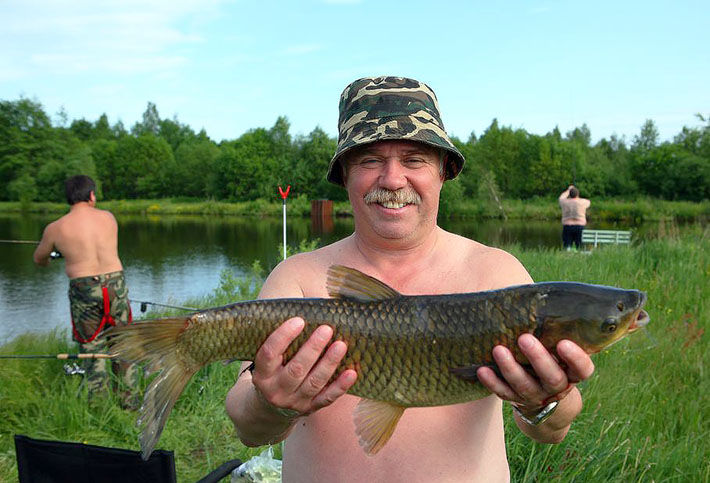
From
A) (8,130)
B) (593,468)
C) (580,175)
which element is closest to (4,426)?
(593,468)

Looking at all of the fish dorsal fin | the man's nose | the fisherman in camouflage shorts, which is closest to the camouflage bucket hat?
the man's nose

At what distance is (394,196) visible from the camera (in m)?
2.15

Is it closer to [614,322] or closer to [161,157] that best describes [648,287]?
[614,322]

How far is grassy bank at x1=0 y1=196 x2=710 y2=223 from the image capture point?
41.6m

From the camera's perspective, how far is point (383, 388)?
1.87 meters

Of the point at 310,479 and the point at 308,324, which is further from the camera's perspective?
the point at 310,479

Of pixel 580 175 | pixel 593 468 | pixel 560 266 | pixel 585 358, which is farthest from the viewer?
pixel 580 175

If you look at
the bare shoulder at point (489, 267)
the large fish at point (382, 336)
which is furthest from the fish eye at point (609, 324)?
the bare shoulder at point (489, 267)

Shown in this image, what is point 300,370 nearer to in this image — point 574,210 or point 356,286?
point 356,286

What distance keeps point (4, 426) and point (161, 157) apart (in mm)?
77039

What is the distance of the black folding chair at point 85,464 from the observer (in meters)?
2.71

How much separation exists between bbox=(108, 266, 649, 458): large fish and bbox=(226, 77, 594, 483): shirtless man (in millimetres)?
89

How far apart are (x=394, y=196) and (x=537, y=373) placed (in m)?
0.85

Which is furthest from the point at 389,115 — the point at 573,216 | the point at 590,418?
the point at 573,216
